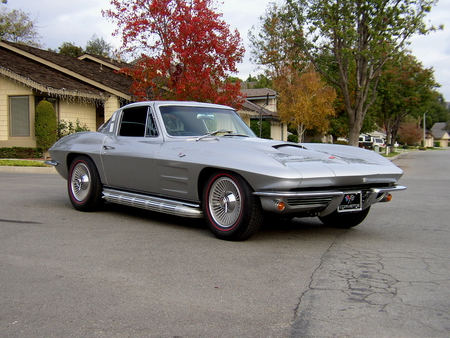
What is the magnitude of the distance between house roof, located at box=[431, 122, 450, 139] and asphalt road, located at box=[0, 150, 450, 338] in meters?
152

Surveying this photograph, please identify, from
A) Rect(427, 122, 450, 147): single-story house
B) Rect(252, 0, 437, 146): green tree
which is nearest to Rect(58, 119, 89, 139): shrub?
Rect(252, 0, 437, 146): green tree

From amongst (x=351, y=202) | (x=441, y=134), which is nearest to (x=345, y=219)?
(x=351, y=202)

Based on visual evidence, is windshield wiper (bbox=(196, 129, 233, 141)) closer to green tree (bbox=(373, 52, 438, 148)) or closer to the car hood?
the car hood

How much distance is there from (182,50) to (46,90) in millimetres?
5809

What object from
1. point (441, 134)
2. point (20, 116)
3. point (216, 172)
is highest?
point (441, 134)

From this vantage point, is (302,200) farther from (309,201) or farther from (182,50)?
(182,50)

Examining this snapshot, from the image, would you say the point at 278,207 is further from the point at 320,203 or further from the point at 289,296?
the point at 289,296

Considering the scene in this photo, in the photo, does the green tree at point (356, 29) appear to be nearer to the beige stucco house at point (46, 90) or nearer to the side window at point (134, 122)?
the beige stucco house at point (46, 90)

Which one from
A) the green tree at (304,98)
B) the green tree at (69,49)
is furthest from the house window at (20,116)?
the green tree at (69,49)

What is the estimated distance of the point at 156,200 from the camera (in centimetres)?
642

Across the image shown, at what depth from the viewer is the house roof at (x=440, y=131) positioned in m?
146

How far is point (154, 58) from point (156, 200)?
637 inches

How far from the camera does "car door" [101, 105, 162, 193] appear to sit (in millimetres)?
6535

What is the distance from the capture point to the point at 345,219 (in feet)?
21.6
